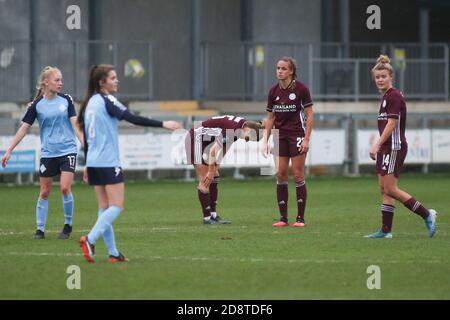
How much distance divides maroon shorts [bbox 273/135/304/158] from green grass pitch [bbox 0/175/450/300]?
1.00m

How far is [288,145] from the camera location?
1661 cm

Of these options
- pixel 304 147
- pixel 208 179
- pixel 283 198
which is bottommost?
pixel 283 198

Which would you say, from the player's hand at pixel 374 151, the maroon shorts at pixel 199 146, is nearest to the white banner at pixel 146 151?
the maroon shorts at pixel 199 146

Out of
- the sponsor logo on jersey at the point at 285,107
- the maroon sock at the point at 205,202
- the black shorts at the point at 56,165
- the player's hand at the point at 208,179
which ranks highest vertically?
the sponsor logo on jersey at the point at 285,107

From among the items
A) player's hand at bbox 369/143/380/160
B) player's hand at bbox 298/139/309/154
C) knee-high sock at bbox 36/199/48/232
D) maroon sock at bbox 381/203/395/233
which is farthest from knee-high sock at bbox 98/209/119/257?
player's hand at bbox 298/139/309/154

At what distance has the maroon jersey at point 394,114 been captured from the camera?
1446cm

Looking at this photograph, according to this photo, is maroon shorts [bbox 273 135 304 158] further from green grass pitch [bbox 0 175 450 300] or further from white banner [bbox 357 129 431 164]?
white banner [bbox 357 129 431 164]

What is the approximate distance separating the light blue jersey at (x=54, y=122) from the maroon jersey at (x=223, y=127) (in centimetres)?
288

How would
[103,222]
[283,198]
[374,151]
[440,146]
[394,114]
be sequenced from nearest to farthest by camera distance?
[103,222] < [374,151] < [394,114] < [283,198] < [440,146]

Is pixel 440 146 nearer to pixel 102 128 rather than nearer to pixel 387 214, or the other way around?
pixel 387 214

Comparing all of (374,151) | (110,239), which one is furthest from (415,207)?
(110,239)

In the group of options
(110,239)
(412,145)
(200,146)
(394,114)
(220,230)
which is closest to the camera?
(110,239)

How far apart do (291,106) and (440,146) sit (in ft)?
47.6

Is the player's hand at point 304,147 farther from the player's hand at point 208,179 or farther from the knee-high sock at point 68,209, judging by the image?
the knee-high sock at point 68,209
